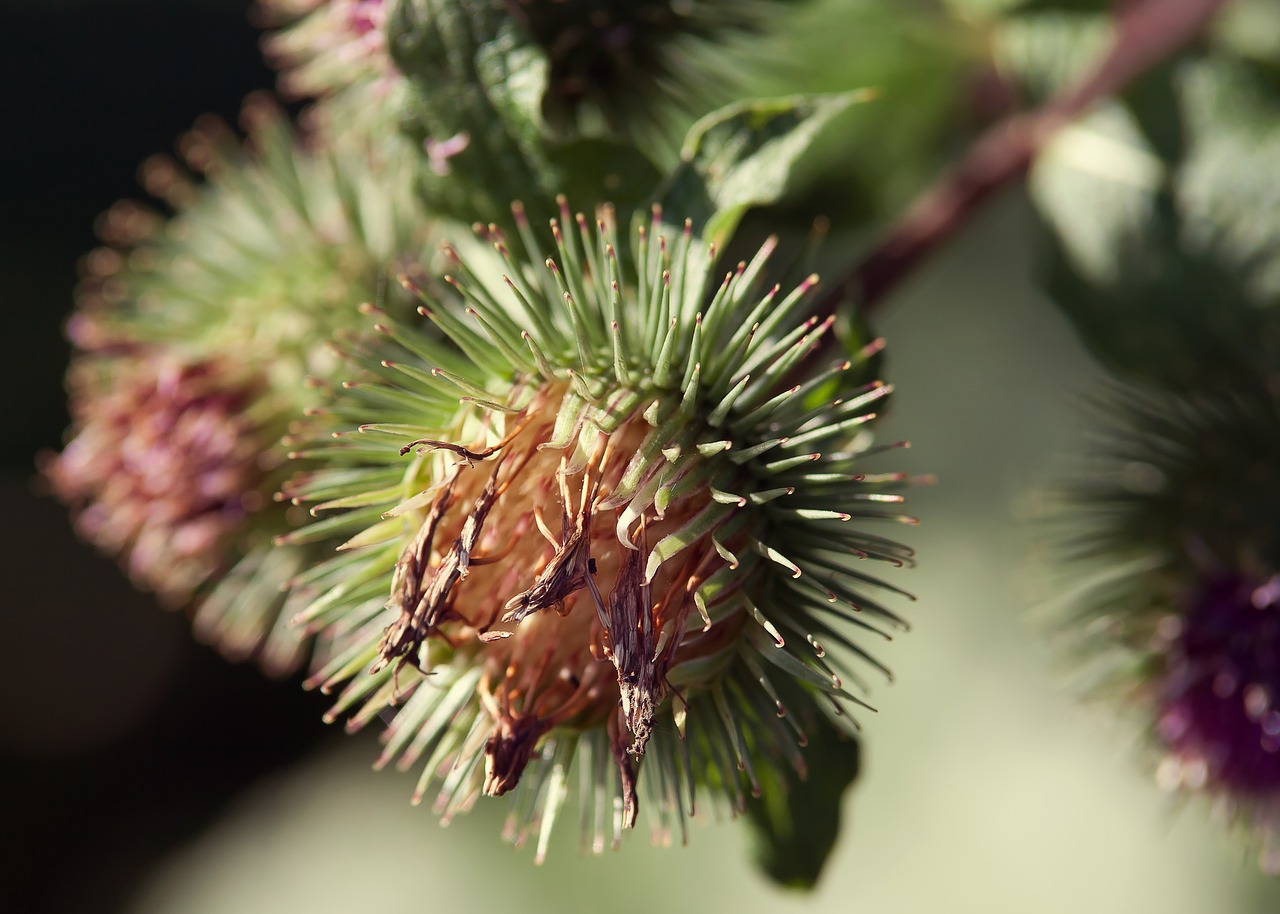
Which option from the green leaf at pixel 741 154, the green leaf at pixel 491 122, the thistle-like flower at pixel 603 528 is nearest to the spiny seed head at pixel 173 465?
the thistle-like flower at pixel 603 528

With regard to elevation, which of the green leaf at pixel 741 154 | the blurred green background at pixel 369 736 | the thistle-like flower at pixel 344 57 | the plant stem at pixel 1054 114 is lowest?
the blurred green background at pixel 369 736

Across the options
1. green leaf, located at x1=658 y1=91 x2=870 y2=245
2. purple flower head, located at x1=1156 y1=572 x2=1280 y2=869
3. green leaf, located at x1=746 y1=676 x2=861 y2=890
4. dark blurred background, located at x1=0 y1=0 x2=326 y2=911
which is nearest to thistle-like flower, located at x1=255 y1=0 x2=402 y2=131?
green leaf, located at x1=658 y1=91 x2=870 y2=245

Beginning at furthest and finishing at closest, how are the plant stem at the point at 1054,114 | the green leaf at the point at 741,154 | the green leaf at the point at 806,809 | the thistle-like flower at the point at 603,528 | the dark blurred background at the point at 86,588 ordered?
1. the dark blurred background at the point at 86,588
2. the plant stem at the point at 1054,114
3. the green leaf at the point at 806,809
4. the green leaf at the point at 741,154
5. the thistle-like flower at the point at 603,528

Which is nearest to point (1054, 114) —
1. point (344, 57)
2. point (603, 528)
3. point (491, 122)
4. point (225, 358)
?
point (491, 122)

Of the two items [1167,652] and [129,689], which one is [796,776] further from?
[129,689]

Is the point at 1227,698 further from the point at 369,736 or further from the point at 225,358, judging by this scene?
the point at 369,736

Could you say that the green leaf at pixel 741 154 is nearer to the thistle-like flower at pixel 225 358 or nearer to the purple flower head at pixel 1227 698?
the thistle-like flower at pixel 225 358

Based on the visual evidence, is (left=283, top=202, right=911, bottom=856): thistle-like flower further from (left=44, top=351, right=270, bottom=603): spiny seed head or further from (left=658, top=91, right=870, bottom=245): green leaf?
(left=44, top=351, right=270, bottom=603): spiny seed head
